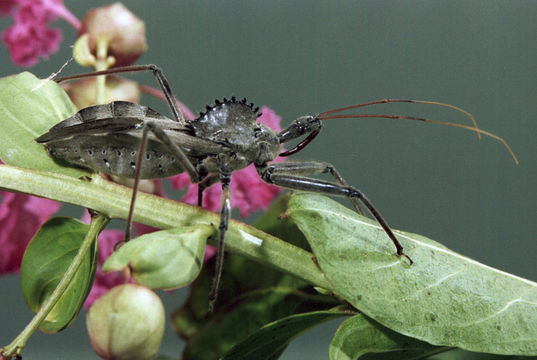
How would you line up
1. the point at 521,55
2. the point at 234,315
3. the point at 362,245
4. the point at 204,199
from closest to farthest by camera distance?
the point at 362,245
the point at 234,315
the point at 204,199
the point at 521,55

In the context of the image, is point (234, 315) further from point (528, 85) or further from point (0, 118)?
point (528, 85)

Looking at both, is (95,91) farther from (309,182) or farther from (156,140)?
(309,182)

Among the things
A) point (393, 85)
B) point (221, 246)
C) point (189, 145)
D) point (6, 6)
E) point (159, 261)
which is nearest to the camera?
point (159, 261)

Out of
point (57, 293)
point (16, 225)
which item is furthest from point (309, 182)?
point (16, 225)

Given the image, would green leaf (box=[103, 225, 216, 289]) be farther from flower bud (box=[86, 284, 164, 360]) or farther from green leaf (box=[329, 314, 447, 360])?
green leaf (box=[329, 314, 447, 360])

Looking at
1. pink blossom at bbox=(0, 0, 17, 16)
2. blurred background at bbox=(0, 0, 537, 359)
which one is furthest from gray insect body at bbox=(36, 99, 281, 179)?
blurred background at bbox=(0, 0, 537, 359)

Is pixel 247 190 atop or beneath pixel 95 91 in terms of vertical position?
beneath

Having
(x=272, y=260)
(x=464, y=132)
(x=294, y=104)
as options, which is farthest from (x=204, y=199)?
(x=464, y=132)
